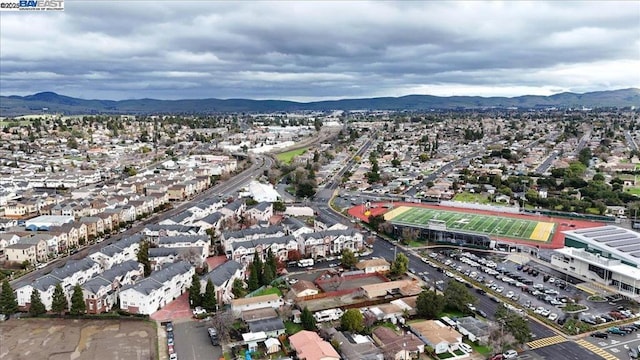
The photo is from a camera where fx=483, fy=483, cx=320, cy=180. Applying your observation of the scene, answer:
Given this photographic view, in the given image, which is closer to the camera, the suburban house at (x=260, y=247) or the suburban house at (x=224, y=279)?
the suburban house at (x=224, y=279)

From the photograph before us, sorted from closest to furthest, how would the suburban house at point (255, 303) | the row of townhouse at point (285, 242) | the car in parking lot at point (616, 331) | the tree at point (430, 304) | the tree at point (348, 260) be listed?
the car in parking lot at point (616, 331)
the tree at point (430, 304)
the suburban house at point (255, 303)
the tree at point (348, 260)
the row of townhouse at point (285, 242)

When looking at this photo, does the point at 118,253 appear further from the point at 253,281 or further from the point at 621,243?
the point at 621,243

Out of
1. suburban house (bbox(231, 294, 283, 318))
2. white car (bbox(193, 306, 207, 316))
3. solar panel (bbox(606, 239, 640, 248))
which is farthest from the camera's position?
solar panel (bbox(606, 239, 640, 248))

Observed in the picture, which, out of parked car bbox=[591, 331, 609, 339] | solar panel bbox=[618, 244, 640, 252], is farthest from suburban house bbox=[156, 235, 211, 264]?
solar panel bbox=[618, 244, 640, 252]

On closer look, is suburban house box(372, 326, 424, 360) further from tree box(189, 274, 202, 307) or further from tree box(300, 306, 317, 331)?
tree box(189, 274, 202, 307)

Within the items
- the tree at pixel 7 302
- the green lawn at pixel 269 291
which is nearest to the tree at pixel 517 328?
the green lawn at pixel 269 291

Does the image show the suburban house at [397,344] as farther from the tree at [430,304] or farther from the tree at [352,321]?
the tree at [430,304]

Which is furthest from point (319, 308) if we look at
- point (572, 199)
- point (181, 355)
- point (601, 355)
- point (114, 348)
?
point (572, 199)
